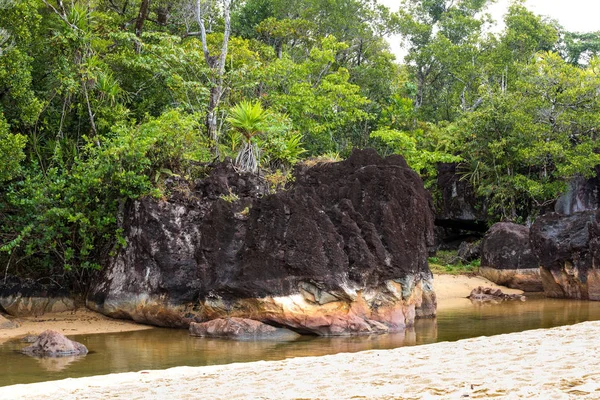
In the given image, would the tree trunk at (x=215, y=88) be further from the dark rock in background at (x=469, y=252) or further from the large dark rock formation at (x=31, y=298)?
the dark rock in background at (x=469, y=252)

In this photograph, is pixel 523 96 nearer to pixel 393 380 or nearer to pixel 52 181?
pixel 52 181

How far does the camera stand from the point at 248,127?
1967cm

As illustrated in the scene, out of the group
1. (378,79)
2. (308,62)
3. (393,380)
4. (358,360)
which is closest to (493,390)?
(393,380)

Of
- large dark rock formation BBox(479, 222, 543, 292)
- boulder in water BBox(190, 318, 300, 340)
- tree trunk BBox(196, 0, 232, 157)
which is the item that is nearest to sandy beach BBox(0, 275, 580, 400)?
boulder in water BBox(190, 318, 300, 340)

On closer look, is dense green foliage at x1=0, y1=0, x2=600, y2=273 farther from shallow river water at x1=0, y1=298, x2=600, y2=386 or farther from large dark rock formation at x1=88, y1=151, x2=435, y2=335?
shallow river water at x1=0, y1=298, x2=600, y2=386

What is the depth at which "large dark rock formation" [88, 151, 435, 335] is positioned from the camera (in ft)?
48.6

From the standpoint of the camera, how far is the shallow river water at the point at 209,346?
1135 centimetres

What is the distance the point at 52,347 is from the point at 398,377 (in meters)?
7.24

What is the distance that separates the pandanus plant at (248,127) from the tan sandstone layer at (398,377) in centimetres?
986

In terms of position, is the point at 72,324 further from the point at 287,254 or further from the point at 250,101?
the point at 250,101

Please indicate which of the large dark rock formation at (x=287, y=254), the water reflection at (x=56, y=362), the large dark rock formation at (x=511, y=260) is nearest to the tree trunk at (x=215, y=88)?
the large dark rock formation at (x=287, y=254)

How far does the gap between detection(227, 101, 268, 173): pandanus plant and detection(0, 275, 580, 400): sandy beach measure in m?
9.87

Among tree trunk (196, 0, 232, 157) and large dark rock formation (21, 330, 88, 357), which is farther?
tree trunk (196, 0, 232, 157)

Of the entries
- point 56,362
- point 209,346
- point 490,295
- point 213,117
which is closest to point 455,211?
point 490,295
